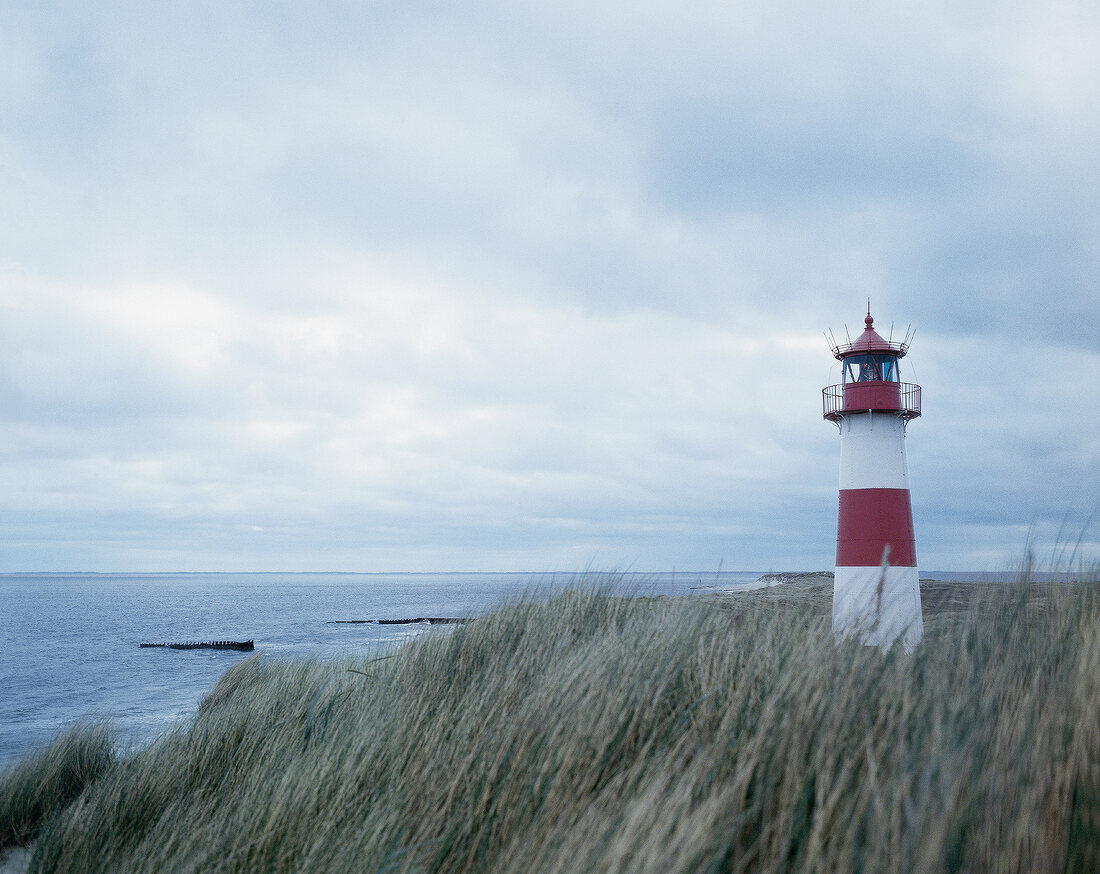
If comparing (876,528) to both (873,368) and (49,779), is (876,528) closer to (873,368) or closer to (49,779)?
(873,368)

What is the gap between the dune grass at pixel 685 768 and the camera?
2.03m

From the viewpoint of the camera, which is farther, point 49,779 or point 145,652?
point 145,652

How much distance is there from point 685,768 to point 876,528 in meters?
6.27

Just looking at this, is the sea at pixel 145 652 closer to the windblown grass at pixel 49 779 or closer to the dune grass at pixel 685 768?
the windblown grass at pixel 49 779

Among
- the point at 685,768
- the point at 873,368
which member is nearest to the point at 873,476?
the point at 873,368

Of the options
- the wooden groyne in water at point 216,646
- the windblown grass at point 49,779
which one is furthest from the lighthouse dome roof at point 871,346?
the wooden groyne in water at point 216,646

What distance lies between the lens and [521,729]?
10.6 feet

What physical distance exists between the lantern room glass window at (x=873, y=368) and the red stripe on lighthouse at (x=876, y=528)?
4.88 ft

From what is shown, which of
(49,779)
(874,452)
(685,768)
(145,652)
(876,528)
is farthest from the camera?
(145,652)

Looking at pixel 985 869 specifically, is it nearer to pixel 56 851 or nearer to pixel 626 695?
pixel 626 695

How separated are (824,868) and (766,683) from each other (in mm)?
1137

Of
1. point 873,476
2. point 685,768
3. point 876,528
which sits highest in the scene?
point 873,476

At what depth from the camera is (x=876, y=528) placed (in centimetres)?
805

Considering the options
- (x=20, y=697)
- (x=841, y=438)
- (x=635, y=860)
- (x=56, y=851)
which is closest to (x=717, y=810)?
(x=635, y=860)
